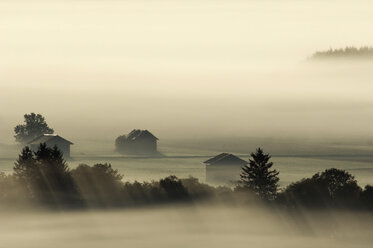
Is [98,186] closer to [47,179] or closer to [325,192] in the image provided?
[47,179]

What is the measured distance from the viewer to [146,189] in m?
174

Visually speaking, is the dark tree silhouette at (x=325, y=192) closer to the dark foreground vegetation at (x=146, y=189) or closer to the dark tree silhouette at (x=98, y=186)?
the dark foreground vegetation at (x=146, y=189)

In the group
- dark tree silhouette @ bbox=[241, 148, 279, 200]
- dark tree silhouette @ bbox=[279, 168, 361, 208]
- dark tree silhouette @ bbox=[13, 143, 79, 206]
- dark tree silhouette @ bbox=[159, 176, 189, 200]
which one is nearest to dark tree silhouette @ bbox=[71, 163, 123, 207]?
dark tree silhouette @ bbox=[13, 143, 79, 206]

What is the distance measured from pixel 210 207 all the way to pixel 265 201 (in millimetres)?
14365

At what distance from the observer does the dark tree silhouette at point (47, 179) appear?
170 m

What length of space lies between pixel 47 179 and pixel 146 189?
1482 cm

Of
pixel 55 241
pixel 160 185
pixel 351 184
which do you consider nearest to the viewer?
pixel 55 241

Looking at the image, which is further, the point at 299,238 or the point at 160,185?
the point at 160,185

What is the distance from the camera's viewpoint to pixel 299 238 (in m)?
149

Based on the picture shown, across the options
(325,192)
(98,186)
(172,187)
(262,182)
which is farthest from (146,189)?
(325,192)

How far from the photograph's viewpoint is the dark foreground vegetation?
523ft

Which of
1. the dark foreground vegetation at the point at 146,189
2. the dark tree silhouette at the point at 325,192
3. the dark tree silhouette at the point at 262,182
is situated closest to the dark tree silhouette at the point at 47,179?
the dark foreground vegetation at the point at 146,189

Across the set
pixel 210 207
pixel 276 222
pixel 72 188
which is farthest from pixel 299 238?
pixel 72 188

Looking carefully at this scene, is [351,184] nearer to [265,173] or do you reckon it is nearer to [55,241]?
[265,173]
